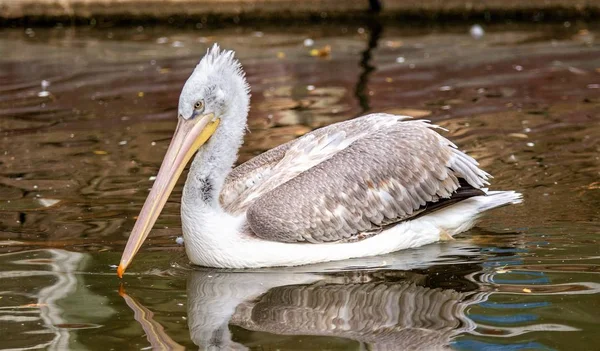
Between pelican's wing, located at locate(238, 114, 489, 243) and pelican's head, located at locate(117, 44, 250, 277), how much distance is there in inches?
14.9

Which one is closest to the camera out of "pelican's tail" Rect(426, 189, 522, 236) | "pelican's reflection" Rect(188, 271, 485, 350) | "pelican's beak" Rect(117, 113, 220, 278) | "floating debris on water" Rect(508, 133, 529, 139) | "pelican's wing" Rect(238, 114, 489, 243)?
"pelican's reflection" Rect(188, 271, 485, 350)

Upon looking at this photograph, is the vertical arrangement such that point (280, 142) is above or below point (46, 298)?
above

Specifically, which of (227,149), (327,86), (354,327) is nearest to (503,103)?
(327,86)

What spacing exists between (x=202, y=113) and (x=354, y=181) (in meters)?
0.83

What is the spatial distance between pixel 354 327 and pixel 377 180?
122cm

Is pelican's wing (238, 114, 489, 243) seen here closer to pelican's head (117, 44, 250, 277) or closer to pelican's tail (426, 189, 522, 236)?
pelican's tail (426, 189, 522, 236)

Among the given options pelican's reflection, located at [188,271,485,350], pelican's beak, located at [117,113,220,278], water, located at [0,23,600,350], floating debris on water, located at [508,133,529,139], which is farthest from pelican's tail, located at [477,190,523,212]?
floating debris on water, located at [508,133,529,139]

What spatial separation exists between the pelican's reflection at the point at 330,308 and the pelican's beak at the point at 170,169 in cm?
33

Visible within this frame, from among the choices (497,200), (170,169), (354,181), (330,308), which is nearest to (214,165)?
(170,169)

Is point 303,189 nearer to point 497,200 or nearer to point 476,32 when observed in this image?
point 497,200

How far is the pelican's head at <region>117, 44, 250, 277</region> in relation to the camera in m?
5.25

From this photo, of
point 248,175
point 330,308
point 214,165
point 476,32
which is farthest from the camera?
point 476,32

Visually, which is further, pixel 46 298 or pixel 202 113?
pixel 202 113

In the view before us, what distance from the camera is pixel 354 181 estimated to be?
5.56 m
